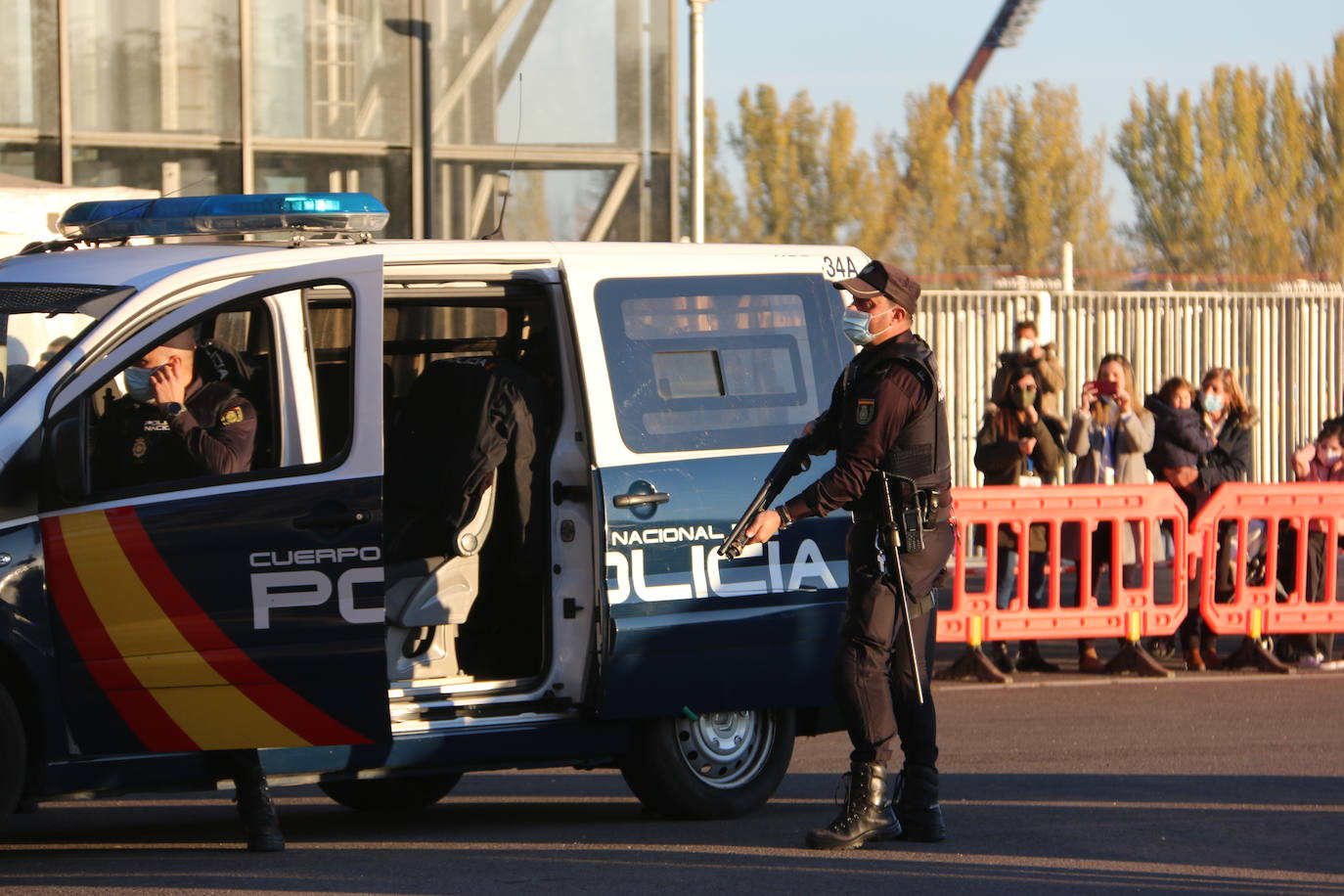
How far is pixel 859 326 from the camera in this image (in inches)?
281

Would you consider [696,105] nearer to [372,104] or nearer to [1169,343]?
[372,104]

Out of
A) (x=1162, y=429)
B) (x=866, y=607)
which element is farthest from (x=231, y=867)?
(x=1162, y=429)

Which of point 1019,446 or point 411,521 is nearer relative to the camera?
point 411,521

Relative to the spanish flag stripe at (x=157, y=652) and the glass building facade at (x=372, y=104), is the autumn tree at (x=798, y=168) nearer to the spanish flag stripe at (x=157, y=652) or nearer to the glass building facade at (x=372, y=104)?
the glass building facade at (x=372, y=104)

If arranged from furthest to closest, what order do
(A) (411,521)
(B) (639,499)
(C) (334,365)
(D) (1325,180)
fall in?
(D) (1325,180), (A) (411,521), (B) (639,499), (C) (334,365)

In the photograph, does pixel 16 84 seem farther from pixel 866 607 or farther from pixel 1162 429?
pixel 866 607

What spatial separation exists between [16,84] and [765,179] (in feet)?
122

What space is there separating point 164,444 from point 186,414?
0.11m

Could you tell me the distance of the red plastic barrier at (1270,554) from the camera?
12.4m

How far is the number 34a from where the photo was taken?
787cm

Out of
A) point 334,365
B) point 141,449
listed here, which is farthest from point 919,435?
point 141,449

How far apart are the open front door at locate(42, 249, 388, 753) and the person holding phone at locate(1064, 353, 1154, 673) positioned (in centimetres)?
692

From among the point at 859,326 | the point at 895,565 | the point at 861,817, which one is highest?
the point at 859,326

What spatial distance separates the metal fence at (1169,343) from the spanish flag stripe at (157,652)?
12314 millimetres
